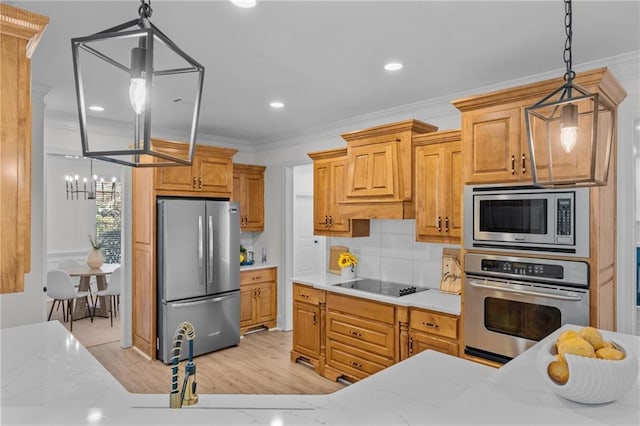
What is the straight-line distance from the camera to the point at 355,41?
7.98ft

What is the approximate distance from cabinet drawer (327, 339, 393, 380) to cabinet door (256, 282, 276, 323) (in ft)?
5.64

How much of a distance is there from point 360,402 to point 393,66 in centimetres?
236

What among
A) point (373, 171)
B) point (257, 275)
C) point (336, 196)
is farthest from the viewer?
point (257, 275)

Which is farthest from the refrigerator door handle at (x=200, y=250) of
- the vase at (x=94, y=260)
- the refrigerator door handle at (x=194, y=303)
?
the vase at (x=94, y=260)

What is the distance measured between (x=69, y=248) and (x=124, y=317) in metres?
3.40

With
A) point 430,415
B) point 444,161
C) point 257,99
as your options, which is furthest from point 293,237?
point 430,415

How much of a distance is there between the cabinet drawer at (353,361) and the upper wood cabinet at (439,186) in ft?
3.71

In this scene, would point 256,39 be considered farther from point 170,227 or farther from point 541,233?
point 170,227

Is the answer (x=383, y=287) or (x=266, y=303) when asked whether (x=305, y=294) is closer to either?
(x=383, y=287)

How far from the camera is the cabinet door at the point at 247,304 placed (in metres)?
5.11

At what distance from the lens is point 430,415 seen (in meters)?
1.08

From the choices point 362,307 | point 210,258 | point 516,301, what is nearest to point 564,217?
point 516,301

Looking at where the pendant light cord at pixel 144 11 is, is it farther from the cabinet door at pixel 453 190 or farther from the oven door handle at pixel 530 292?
the cabinet door at pixel 453 190

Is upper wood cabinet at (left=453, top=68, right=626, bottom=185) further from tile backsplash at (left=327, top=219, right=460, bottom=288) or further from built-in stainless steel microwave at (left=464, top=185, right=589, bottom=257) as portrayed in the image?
tile backsplash at (left=327, top=219, right=460, bottom=288)
